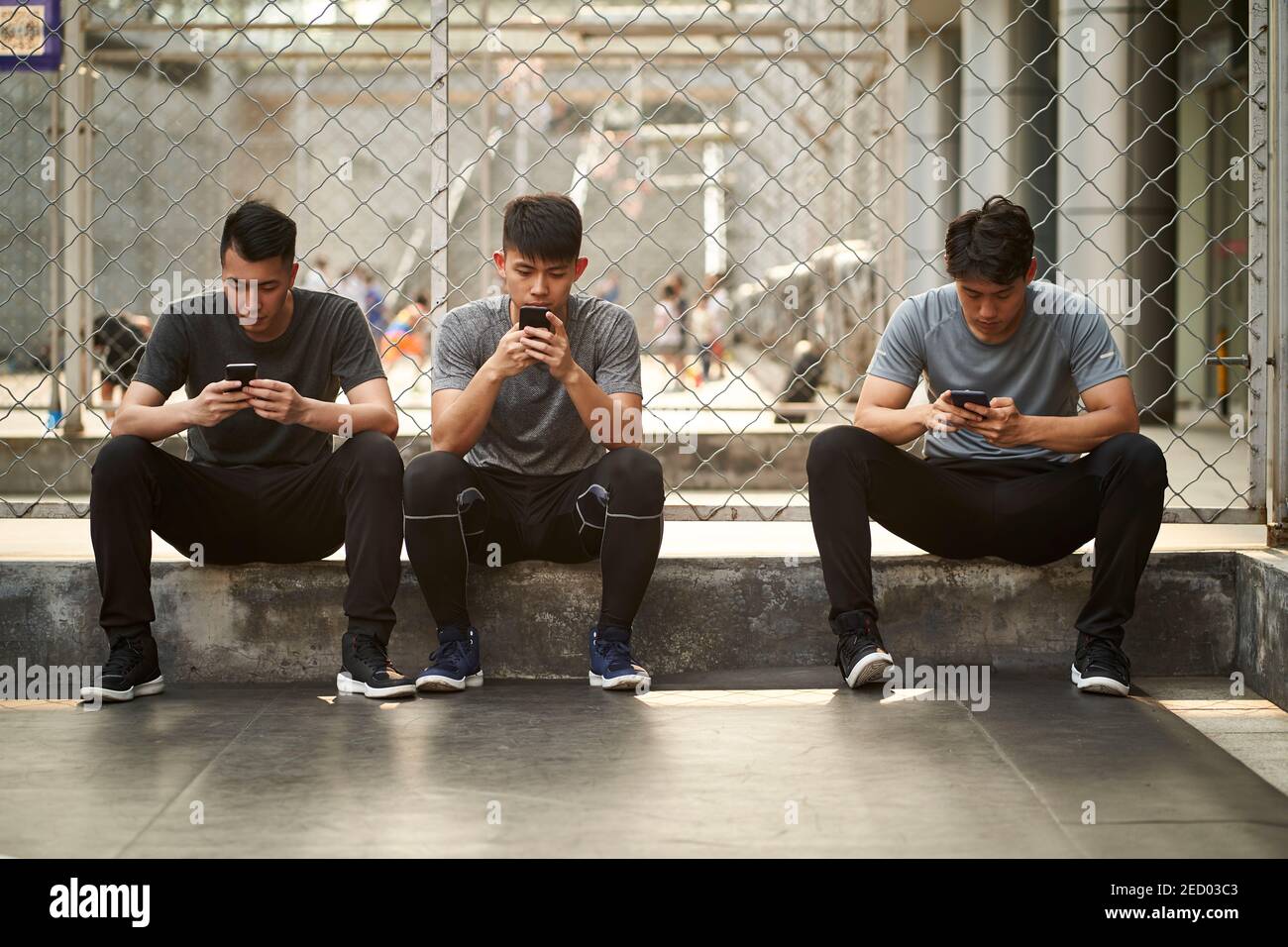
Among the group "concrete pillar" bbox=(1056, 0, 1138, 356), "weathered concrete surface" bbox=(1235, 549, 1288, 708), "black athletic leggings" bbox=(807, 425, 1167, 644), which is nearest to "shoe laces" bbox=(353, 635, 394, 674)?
"black athletic leggings" bbox=(807, 425, 1167, 644)

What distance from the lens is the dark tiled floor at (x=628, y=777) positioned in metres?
2.36

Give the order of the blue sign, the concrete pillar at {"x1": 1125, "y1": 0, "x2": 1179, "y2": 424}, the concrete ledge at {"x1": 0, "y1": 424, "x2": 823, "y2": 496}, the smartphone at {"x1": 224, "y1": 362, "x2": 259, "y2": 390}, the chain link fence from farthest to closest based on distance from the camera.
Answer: the concrete pillar at {"x1": 1125, "y1": 0, "x2": 1179, "y2": 424} → the concrete ledge at {"x1": 0, "y1": 424, "x2": 823, "y2": 496} → the blue sign → the chain link fence → the smartphone at {"x1": 224, "y1": 362, "x2": 259, "y2": 390}

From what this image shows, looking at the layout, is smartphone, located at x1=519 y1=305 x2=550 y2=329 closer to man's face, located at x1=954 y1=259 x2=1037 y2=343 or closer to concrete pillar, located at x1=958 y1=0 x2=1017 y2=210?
man's face, located at x1=954 y1=259 x2=1037 y2=343

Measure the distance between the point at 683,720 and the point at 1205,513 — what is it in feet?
5.25

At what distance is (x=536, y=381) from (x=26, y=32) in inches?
93.6

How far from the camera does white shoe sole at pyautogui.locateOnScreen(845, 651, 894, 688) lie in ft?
11.1

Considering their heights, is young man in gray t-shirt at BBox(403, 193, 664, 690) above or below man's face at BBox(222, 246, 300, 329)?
below

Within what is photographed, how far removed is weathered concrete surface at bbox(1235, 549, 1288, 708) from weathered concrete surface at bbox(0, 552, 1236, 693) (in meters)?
0.05

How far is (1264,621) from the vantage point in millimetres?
3502

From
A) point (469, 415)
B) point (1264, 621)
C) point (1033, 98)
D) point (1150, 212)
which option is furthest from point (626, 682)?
point (1033, 98)

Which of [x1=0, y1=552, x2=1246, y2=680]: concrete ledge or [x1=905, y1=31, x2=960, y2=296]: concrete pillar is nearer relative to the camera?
[x1=0, y1=552, x2=1246, y2=680]: concrete ledge

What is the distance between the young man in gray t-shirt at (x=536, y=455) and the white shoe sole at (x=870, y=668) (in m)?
0.49

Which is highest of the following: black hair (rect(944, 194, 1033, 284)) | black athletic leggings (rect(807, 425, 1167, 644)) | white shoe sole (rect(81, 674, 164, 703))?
black hair (rect(944, 194, 1033, 284))

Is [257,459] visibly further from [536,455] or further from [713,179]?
[713,179]
